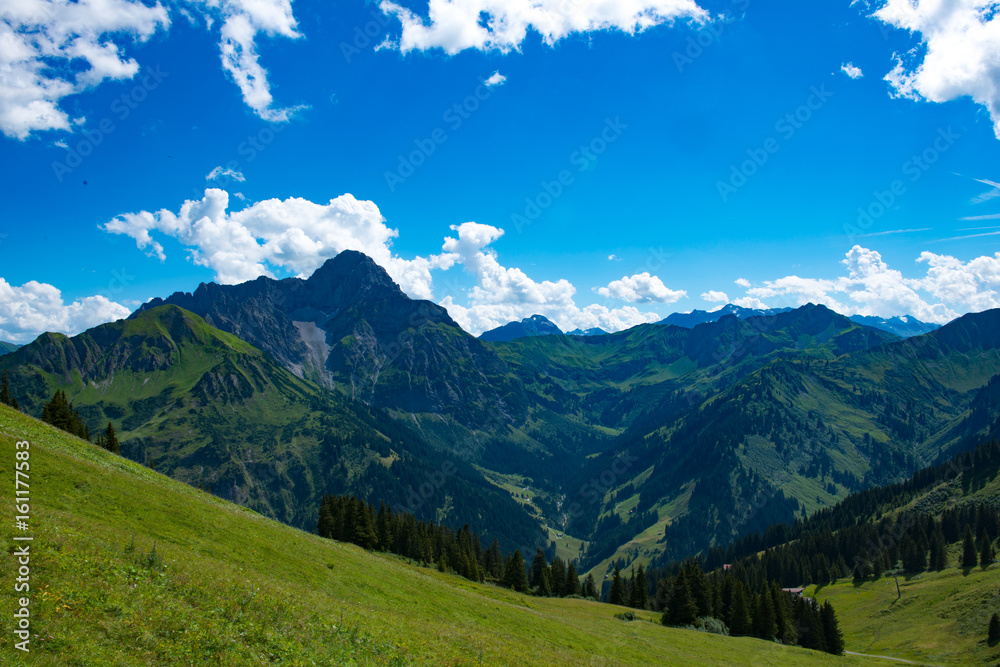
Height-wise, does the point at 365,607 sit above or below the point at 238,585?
below

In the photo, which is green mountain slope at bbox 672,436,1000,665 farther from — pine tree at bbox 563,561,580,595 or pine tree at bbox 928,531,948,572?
pine tree at bbox 563,561,580,595

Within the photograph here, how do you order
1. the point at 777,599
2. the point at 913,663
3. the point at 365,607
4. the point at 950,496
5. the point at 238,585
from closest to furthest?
the point at 238,585 < the point at 365,607 < the point at 913,663 < the point at 777,599 < the point at 950,496

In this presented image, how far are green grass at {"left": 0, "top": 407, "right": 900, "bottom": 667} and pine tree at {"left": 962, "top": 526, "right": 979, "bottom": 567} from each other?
323 ft

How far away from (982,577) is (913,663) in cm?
4316

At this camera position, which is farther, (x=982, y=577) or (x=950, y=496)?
(x=950, y=496)

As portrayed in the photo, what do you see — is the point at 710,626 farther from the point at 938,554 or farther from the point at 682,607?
the point at 938,554

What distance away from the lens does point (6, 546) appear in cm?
1836

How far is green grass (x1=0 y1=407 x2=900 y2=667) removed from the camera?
53.6 ft

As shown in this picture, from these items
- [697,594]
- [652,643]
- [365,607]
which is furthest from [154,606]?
[697,594]

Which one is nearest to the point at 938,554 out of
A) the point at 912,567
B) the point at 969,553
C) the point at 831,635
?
the point at 912,567

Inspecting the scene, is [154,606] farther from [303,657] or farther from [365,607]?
[365,607]

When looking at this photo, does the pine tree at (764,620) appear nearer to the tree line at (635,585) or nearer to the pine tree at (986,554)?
the tree line at (635,585)

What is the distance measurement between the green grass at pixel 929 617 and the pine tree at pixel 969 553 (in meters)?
3.49

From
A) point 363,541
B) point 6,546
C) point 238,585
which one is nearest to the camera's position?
point 6,546
